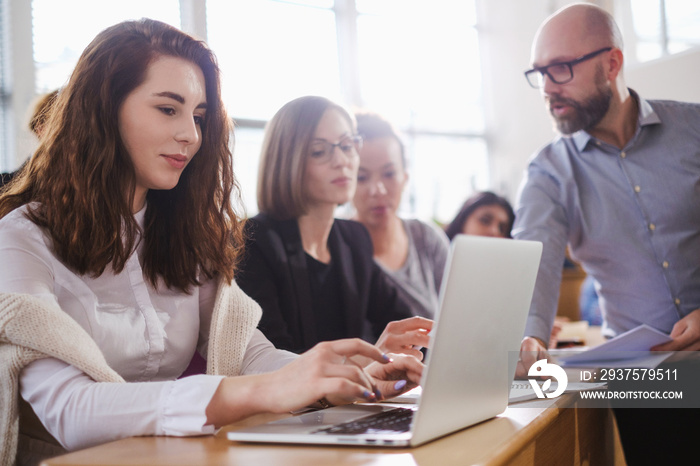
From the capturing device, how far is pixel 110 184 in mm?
1286

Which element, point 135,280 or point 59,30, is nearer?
point 135,280

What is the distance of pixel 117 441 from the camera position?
2.93ft

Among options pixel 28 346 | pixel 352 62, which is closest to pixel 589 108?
pixel 28 346

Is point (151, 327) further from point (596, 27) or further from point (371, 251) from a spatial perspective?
point (596, 27)

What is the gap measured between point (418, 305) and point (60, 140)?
1575 mm

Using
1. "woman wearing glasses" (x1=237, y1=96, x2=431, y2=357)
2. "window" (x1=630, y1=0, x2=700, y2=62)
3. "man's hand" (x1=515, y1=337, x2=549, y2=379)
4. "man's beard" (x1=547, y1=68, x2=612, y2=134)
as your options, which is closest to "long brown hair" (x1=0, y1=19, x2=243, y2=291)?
"woman wearing glasses" (x1=237, y1=96, x2=431, y2=357)

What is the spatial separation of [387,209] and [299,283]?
0.78 meters

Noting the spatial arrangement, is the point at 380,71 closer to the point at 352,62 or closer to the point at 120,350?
the point at 352,62

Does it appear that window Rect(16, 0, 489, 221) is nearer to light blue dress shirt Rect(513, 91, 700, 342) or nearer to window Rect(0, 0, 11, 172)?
window Rect(0, 0, 11, 172)

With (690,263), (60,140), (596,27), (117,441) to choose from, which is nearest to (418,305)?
(690,263)

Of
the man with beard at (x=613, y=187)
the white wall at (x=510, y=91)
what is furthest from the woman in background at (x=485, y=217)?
the white wall at (x=510, y=91)

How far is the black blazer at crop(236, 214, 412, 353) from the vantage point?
1.96 metres

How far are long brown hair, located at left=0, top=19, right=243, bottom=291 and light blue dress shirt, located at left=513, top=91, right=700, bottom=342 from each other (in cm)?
105

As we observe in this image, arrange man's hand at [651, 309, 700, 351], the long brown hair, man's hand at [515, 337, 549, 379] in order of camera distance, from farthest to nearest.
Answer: man's hand at [651, 309, 700, 351] < man's hand at [515, 337, 549, 379] < the long brown hair
